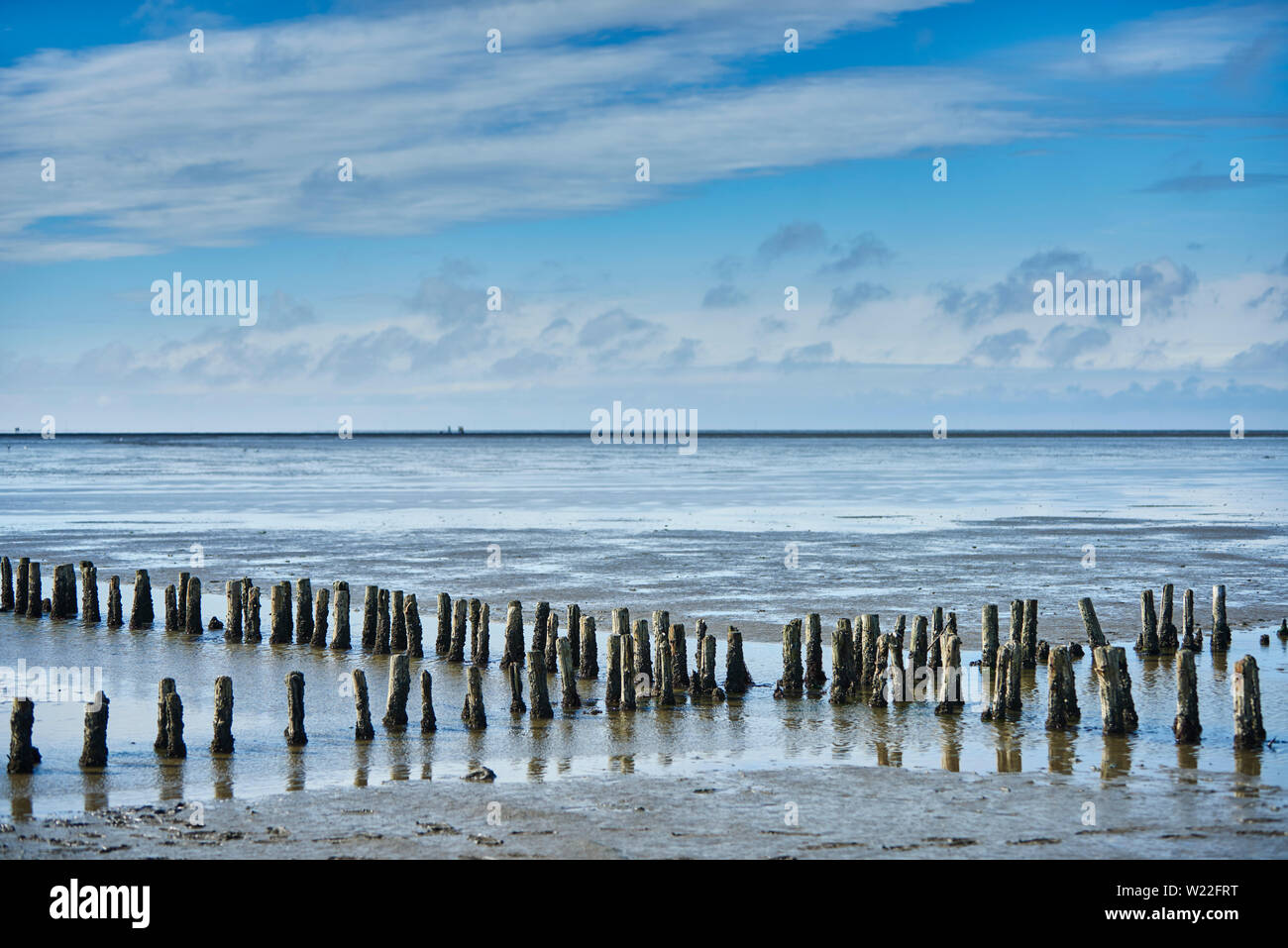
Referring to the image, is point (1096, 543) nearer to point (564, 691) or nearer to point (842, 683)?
point (842, 683)

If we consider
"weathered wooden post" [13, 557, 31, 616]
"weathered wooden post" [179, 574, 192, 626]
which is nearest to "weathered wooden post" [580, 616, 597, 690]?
"weathered wooden post" [179, 574, 192, 626]

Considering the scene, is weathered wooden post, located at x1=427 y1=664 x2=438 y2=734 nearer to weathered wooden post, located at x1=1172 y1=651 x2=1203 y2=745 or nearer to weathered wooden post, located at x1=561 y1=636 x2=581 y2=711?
weathered wooden post, located at x1=561 y1=636 x2=581 y2=711

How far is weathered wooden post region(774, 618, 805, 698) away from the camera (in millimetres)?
16547

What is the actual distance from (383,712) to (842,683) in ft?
18.8

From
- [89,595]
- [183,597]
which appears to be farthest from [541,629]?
[89,595]

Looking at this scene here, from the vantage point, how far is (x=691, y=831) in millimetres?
10656

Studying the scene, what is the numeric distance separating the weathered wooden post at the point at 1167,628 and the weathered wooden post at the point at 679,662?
7825mm

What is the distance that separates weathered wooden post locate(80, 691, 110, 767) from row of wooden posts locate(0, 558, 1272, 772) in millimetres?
12

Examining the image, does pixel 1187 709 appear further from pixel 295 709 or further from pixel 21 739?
pixel 21 739

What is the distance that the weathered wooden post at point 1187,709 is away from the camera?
13578 mm

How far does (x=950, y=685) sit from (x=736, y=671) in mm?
2870

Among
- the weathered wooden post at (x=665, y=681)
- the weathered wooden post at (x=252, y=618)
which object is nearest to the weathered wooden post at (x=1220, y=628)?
the weathered wooden post at (x=665, y=681)

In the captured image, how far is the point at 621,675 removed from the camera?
51.3 ft
